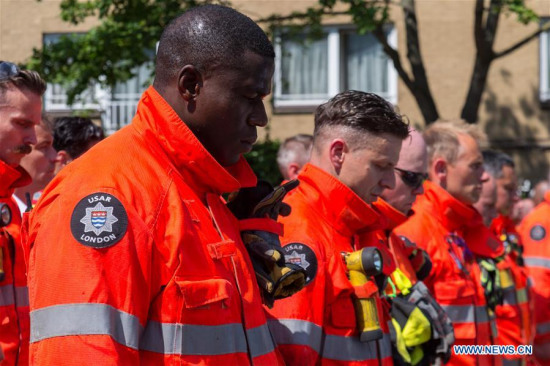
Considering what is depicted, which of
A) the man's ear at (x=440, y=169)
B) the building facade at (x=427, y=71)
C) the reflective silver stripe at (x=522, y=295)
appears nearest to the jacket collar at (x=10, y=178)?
the man's ear at (x=440, y=169)

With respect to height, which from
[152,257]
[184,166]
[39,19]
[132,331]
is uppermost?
[39,19]

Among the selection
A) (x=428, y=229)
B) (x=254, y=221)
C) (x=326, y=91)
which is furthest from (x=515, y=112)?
(x=254, y=221)

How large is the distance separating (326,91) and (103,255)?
51.5 ft

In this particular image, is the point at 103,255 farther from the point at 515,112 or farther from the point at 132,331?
the point at 515,112

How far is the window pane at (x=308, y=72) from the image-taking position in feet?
58.1

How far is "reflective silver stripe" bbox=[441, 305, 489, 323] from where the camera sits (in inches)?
220

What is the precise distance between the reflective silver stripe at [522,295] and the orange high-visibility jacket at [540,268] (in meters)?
0.78

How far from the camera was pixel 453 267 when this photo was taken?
570 cm

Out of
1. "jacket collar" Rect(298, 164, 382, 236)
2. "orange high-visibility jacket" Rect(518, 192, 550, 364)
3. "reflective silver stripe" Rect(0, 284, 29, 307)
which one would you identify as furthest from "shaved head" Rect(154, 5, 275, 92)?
"orange high-visibility jacket" Rect(518, 192, 550, 364)

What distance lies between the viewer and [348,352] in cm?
388

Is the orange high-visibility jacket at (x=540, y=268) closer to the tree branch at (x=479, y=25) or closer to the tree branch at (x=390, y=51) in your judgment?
the tree branch at (x=390, y=51)

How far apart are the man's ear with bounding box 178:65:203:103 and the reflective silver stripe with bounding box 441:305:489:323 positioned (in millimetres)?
3336

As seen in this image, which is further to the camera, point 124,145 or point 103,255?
point 124,145

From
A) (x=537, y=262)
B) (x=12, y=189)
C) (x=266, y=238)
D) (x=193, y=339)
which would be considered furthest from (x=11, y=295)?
(x=537, y=262)
